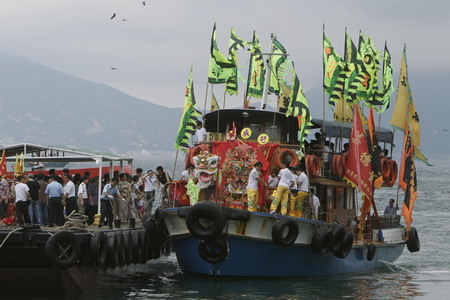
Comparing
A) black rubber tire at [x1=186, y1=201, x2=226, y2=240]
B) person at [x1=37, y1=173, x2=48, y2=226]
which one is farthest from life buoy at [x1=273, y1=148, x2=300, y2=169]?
person at [x1=37, y1=173, x2=48, y2=226]

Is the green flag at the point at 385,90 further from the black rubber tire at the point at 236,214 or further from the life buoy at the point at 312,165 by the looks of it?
the black rubber tire at the point at 236,214

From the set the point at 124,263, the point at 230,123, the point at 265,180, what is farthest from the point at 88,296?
the point at 230,123

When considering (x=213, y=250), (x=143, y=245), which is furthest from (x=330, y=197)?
(x=143, y=245)

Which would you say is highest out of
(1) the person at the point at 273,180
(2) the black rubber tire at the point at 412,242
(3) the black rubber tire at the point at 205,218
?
(1) the person at the point at 273,180

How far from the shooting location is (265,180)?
24.7 meters

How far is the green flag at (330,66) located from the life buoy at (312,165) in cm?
304

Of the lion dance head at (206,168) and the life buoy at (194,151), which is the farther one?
the life buoy at (194,151)

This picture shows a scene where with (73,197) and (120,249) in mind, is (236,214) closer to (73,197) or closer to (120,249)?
(120,249)

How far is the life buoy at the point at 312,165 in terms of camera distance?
25.4m

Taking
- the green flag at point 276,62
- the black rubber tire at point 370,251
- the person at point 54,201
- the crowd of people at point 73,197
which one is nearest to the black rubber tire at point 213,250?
the crowd of people at point 73,197

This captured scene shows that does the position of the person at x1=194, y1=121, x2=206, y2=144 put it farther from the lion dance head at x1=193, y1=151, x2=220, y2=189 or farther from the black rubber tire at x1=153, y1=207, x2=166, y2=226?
the black rubber tire at x1=153, y1=207, x2=166, y2=226

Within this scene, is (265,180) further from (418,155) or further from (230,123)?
(418,155)

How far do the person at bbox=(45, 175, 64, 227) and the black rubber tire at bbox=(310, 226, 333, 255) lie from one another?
6.51m

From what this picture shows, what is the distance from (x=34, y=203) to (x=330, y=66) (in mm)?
9640
